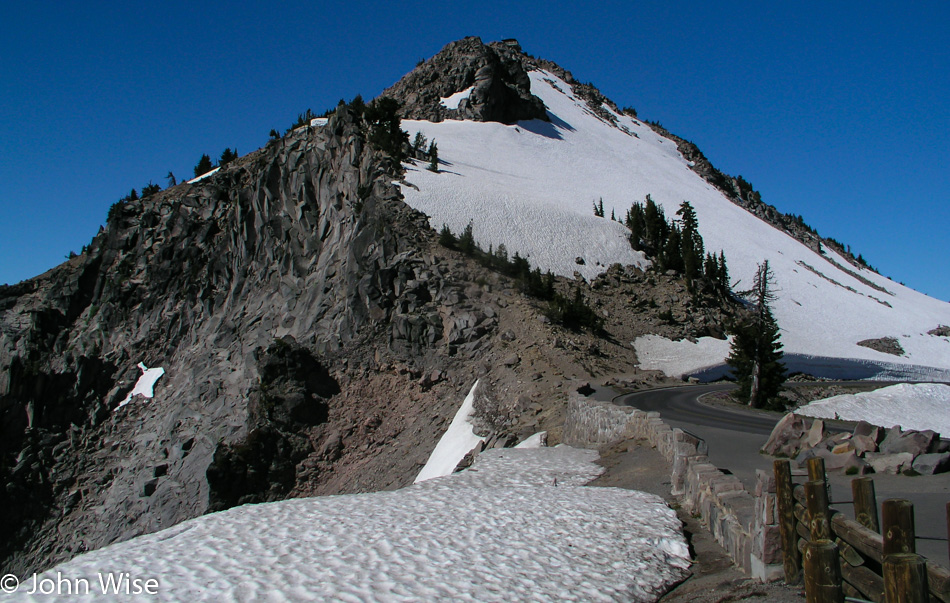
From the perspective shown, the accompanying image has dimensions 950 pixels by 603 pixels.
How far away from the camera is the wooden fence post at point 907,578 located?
2943mm

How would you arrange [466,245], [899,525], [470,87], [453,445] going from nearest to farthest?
[899,525] < [453,445] < [466,245] < [470,87]

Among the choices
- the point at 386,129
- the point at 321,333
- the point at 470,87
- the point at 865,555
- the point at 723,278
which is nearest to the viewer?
the point at 865,555

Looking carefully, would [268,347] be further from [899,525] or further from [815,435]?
[899,525]

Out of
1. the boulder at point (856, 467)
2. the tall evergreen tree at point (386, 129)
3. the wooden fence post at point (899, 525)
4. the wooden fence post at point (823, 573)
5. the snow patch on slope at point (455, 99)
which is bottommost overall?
the boulder at point (856, 467)

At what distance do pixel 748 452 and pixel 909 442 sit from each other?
4.02 m

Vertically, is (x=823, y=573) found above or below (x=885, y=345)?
below

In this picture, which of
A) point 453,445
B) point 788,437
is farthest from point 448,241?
point 788,437

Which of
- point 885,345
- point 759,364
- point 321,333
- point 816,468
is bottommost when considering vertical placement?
point 816,468

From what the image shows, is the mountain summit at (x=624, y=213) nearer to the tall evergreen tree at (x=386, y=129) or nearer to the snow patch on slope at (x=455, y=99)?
the snow patch on slope at (x=455, y=99)

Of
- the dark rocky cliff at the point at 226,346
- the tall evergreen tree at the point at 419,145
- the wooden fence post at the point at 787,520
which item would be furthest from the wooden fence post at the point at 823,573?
the tall evergreen tree at the point at 419,145

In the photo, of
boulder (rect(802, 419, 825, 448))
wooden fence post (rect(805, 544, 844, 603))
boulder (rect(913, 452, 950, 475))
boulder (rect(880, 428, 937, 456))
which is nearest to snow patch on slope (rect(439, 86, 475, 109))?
boulder (rect(802, 419, 825, 448))

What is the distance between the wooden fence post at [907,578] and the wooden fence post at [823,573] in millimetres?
613

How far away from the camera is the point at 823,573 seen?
365cm

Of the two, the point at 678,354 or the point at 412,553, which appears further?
the point at 678,354
